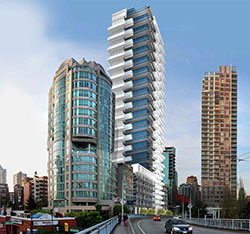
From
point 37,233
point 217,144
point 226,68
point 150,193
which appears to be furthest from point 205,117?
point 37,233

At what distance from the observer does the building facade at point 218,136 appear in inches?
7288

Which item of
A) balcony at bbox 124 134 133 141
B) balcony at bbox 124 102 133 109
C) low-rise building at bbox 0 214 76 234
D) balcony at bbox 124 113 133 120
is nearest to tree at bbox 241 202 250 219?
low-rise building at bbox 0 214 76 234

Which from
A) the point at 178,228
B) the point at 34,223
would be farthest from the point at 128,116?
the point at 178,228

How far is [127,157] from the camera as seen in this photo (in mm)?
166750

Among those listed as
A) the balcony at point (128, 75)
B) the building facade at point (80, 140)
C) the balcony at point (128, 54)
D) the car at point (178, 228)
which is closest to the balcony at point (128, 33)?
the balcony at point (128, 54)

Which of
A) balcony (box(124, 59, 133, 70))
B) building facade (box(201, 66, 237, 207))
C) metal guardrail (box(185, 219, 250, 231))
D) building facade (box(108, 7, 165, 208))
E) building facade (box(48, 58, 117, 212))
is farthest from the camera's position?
building facade (box(201, 66, 237, 207))

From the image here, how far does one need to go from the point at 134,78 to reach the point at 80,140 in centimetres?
6731

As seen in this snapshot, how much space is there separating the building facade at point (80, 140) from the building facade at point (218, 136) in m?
70.6

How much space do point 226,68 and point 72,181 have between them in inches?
4517

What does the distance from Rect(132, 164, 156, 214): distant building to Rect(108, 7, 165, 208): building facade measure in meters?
6.37

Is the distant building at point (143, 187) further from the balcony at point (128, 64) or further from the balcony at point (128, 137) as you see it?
the balcony at point (128, 64)

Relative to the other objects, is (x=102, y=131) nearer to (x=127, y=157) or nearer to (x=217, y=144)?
(x=127, y=157)

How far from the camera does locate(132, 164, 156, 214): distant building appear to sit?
160m

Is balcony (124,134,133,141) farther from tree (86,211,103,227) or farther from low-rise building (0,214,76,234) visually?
low-rise building (0,214,76,234)
